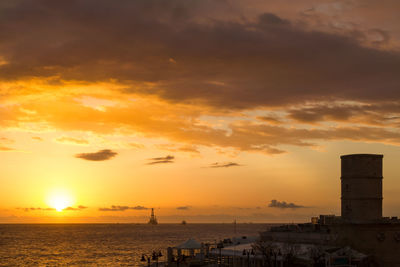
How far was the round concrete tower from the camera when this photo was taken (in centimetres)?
5222

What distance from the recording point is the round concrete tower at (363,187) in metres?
52.2

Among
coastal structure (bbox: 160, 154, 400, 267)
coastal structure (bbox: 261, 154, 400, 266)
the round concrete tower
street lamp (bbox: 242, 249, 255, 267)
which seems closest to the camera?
coastal structure (bbox: 160, 154, 400, 267)

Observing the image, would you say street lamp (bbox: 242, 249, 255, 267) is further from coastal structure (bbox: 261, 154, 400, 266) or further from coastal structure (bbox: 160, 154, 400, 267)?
coastal structure (bbox: 261, 154, 400, 266)

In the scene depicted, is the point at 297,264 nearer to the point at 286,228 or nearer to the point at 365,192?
the point at 286,228

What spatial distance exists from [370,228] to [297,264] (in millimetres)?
8502

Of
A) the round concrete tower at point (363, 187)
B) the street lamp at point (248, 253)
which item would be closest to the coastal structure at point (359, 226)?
the round concrete tower at point (363, 187)

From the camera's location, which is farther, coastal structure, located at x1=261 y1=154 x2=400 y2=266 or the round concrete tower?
the round concrete tower

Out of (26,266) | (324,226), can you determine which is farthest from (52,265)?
(324,226)

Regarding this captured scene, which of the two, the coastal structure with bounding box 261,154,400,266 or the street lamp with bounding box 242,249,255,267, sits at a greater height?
the coastal structure with bounding box 261,154,400,266

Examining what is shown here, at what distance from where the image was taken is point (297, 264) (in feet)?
130

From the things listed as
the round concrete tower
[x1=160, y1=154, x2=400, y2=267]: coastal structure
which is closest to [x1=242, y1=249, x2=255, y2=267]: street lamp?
[x1=160, y1=154, x2=400, y2=267]: coastal structure

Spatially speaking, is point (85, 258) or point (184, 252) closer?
point (184, 252)

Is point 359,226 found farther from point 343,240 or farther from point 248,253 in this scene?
point 248,253

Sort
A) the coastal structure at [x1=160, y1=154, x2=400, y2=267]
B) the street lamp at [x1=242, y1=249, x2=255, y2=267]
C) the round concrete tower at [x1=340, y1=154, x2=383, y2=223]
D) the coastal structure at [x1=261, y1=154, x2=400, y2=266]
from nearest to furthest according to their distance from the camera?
the coastal structure at [x1=160, y1=154, x2=400, y2=267], the street lamp at [x1=242, y1=249, x2=255, y2=267], the coastal structure at [x1=261, y1=154, x2=400, y2=266], the round concrete tower at [x1=340, y1=154, x2=383, y2=223]
